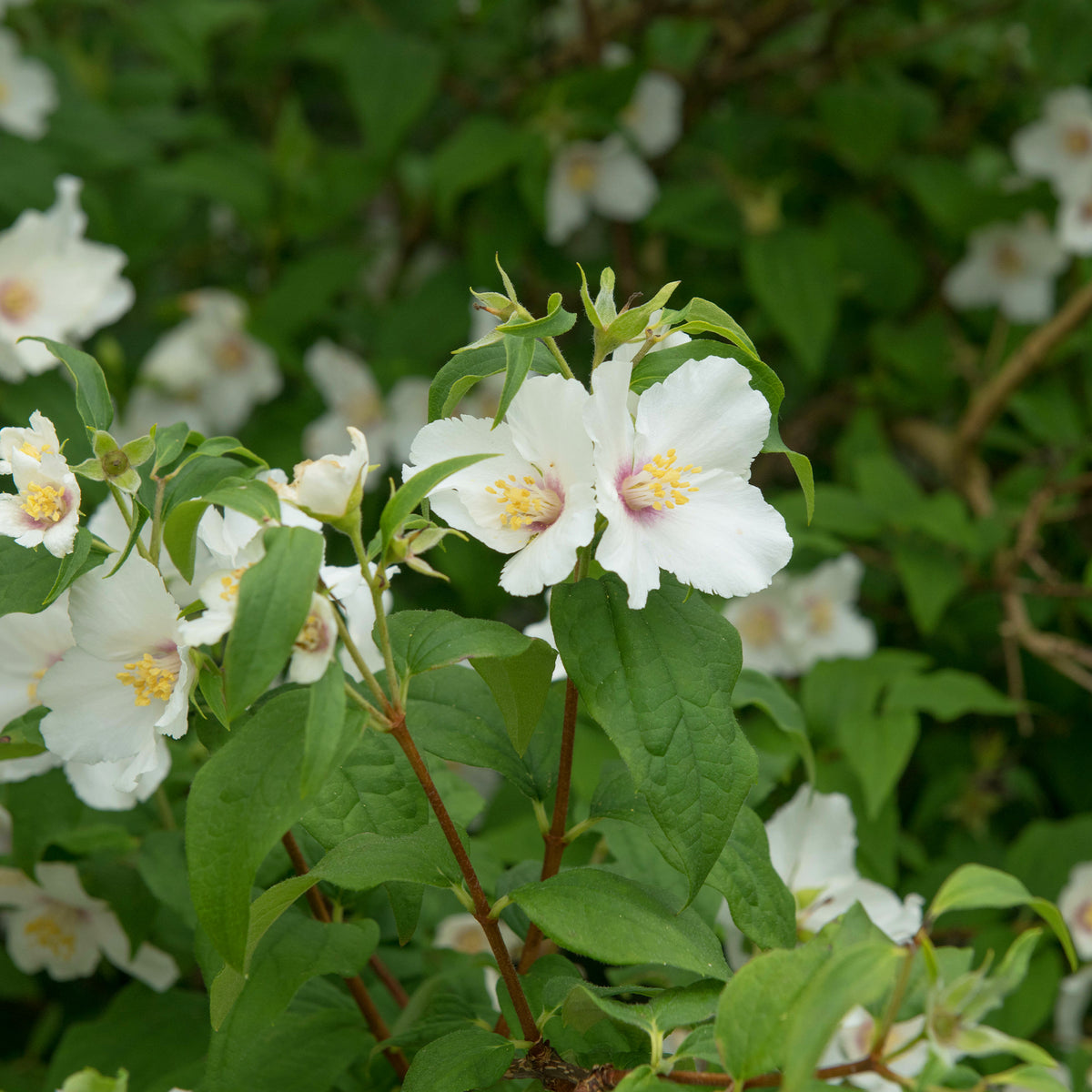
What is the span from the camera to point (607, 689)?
662 millimetres

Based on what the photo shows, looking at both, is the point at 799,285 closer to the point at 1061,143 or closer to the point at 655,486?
the point at 1061,143

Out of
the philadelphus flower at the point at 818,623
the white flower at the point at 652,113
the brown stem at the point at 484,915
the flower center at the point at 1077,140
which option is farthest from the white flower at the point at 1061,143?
the brown stem at the point at 484,915

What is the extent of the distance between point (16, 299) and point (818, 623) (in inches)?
51.0

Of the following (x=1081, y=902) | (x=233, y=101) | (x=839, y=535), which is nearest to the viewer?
(x=1081, y=902)

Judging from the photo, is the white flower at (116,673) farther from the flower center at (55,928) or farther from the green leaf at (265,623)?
the flower center at (55,928)

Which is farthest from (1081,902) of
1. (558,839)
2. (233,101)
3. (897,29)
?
(233,101)

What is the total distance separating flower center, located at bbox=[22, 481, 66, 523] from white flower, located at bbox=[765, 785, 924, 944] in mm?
669

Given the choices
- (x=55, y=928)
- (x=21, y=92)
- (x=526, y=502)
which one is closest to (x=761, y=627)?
(x=55, y=928)

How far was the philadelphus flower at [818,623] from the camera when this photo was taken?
5.95ft

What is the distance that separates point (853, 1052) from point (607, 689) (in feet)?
1.77

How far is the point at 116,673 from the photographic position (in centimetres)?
76

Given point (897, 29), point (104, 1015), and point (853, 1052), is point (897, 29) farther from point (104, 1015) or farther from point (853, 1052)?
point (104, 1015)

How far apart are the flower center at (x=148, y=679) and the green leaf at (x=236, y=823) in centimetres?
14

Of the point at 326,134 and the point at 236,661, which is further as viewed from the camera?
the point at 326,134
